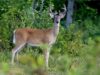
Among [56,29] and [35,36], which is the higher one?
[56,29]

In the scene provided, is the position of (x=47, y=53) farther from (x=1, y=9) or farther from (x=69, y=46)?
(x=1, y=9)

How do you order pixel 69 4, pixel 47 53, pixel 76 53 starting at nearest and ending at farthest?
pixel 47 53 < pixel 76 53 < pixel 69 4

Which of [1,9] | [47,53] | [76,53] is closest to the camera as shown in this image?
[47,53]

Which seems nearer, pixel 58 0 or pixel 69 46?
pixel 69 46

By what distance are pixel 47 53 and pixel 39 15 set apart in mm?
2778

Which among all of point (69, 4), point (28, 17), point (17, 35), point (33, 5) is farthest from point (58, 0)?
point (17, 35)

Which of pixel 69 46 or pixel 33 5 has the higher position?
pixel 33 5

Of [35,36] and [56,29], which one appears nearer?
[56,29]

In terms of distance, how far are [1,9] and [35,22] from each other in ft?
3.88

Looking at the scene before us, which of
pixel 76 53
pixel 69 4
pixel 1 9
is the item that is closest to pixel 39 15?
pixel 1 9

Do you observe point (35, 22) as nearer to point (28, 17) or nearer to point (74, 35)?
point (28, 17)

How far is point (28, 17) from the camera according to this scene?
13.0m

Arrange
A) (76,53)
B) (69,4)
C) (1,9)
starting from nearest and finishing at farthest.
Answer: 1. (76,53)
2. (1,9)
3. (69,4)

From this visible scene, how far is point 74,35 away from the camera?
12.8 meters
